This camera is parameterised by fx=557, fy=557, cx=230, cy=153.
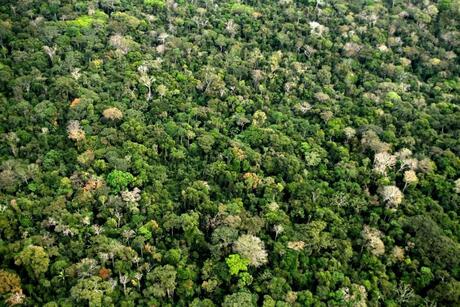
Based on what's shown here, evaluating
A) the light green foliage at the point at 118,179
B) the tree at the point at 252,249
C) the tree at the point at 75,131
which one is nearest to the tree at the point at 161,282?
the tree at the point at 252,249

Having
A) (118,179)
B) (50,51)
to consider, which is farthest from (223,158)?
(50,51)

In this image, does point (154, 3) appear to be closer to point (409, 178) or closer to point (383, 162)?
point (383, 162)

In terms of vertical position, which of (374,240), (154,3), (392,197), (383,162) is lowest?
(374,240)

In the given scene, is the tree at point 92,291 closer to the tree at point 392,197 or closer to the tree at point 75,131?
the tree at point 75,131

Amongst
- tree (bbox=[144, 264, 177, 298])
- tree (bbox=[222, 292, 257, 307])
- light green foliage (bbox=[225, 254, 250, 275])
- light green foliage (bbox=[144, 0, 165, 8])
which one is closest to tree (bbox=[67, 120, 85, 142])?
tree (bbox=[144, 264, 177, 298])

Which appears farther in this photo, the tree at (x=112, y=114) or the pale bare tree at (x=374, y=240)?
the tree at (x=112, y=114)

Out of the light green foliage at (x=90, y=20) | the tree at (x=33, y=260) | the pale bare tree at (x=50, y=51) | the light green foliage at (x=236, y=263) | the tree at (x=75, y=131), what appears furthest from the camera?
the light green foliage at (x=90, y=20)

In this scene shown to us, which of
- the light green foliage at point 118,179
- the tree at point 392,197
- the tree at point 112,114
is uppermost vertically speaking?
the tree at point 112,114

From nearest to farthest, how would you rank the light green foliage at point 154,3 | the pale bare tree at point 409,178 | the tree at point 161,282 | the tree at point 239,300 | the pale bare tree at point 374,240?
1. the tree at point 239,300
2. the tree at point 161,282
3. the pale bare tree at point 374,240
4. the pale bare tree at point 409,178
5. the light green foliage at point 154,3

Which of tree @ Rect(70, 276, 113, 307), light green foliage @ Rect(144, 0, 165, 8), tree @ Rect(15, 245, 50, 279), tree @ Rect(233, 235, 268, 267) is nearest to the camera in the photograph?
tree @ Rect(70, 276, 113, 307)

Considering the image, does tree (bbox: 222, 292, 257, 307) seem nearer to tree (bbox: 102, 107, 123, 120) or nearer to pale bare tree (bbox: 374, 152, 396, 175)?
pale bare tree (bbox: 374, 152, 396, 175)
